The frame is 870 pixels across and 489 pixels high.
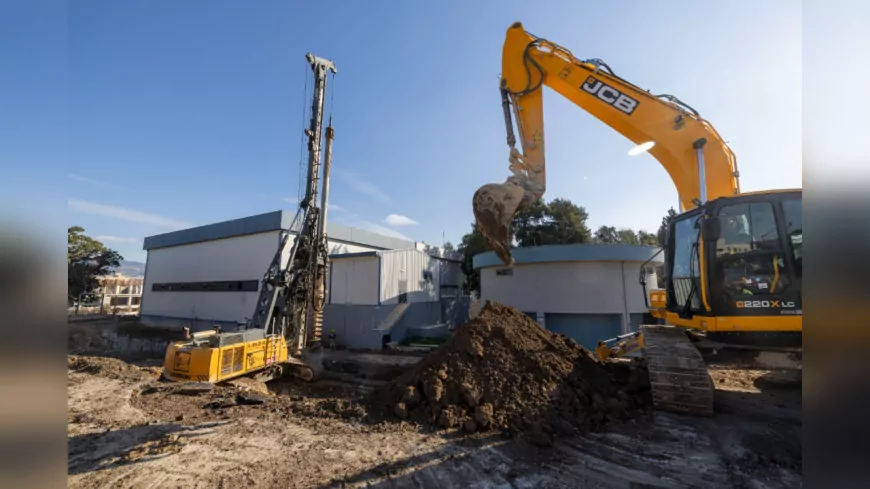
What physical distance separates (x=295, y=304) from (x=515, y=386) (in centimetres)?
802

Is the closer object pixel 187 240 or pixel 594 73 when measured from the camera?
pixel 594 73

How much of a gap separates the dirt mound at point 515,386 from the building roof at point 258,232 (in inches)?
548

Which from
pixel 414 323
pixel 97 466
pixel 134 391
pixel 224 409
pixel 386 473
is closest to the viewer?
pixel 386 473

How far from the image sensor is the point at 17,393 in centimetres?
111

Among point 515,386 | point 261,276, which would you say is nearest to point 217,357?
point 515,386

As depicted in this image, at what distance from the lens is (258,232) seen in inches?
813

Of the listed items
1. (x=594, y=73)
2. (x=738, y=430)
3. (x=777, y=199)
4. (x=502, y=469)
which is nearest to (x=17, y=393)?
(x=502, y=469)

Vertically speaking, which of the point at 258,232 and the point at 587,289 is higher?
the point at 258,232

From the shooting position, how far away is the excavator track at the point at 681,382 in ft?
19.8

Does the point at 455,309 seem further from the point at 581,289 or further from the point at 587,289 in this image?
the point at 587,289

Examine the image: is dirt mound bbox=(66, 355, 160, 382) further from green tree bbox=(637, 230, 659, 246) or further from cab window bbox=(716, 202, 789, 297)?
green tree bbox=(637, 230, 659, 246)

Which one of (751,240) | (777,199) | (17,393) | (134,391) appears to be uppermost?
(777,199)

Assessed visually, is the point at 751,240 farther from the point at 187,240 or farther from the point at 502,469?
the point at 187,240

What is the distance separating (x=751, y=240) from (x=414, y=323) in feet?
52.7
